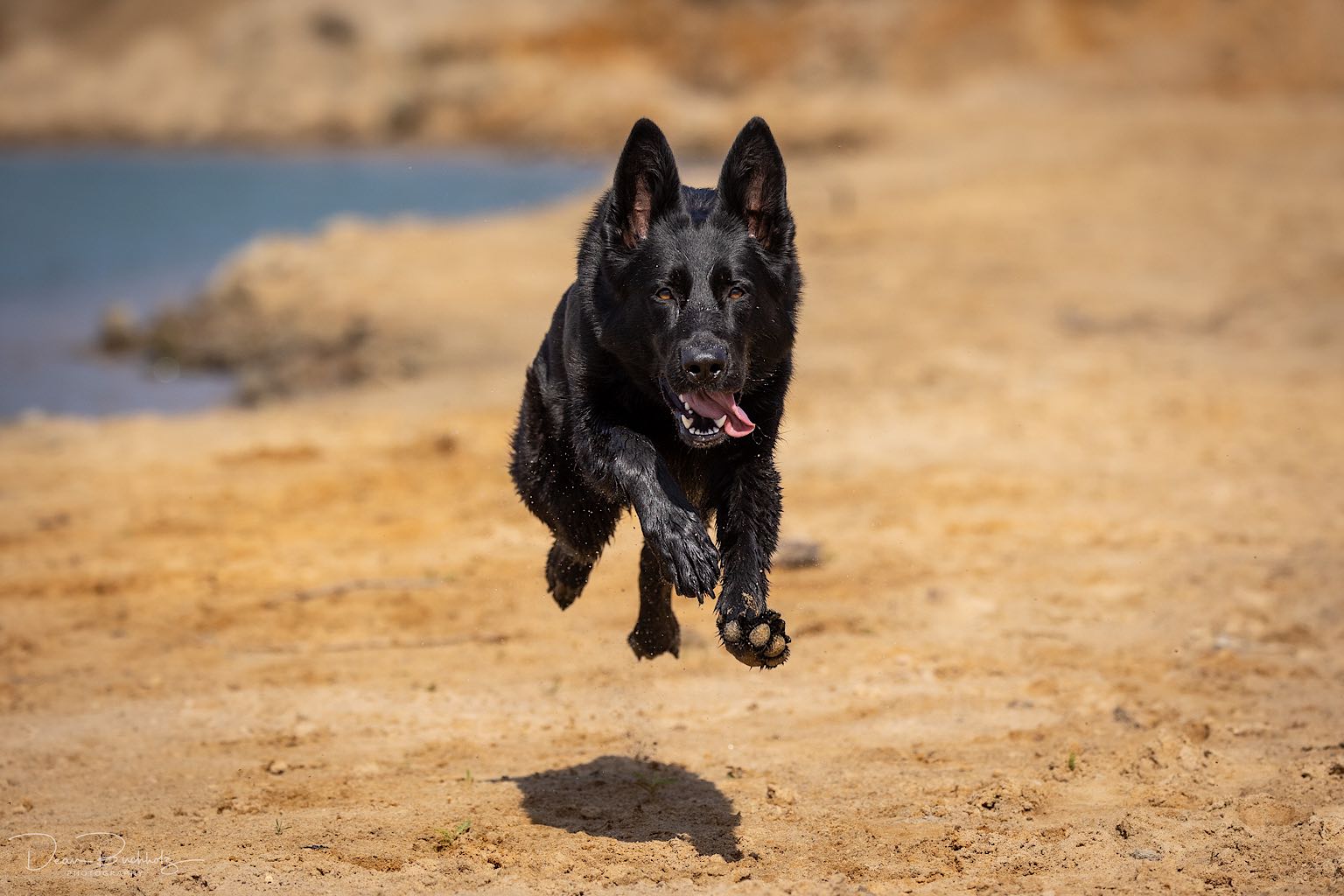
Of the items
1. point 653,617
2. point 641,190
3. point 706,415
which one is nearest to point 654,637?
point 653,617

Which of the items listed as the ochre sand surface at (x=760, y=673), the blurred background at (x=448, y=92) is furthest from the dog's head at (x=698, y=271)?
the blurred background at (x=448, y=92)

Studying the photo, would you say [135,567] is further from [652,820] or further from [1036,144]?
[1036,144]

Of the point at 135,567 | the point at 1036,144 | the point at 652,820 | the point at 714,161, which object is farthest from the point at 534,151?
the point at 652,820

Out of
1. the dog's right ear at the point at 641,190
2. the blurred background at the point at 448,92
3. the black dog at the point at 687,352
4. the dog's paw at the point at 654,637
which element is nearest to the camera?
the black dog at the point at 687,352

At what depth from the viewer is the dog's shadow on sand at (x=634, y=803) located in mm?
4902

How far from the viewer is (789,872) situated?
4.57 meters

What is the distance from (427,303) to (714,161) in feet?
77.0

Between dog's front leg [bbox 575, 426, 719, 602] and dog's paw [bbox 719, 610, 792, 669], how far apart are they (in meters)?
0.13

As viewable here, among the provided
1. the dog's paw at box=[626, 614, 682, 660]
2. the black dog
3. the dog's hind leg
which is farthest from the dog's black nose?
the dog's paw at box=[626, 614, 682, 660]

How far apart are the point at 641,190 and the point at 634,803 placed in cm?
216

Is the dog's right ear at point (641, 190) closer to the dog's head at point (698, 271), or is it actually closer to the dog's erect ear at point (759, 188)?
the dog's head at point (698, 271)

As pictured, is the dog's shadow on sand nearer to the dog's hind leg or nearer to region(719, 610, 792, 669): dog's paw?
the dog's hind leg

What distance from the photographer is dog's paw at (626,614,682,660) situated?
5.37m

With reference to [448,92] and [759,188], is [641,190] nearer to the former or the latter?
[759,188]
